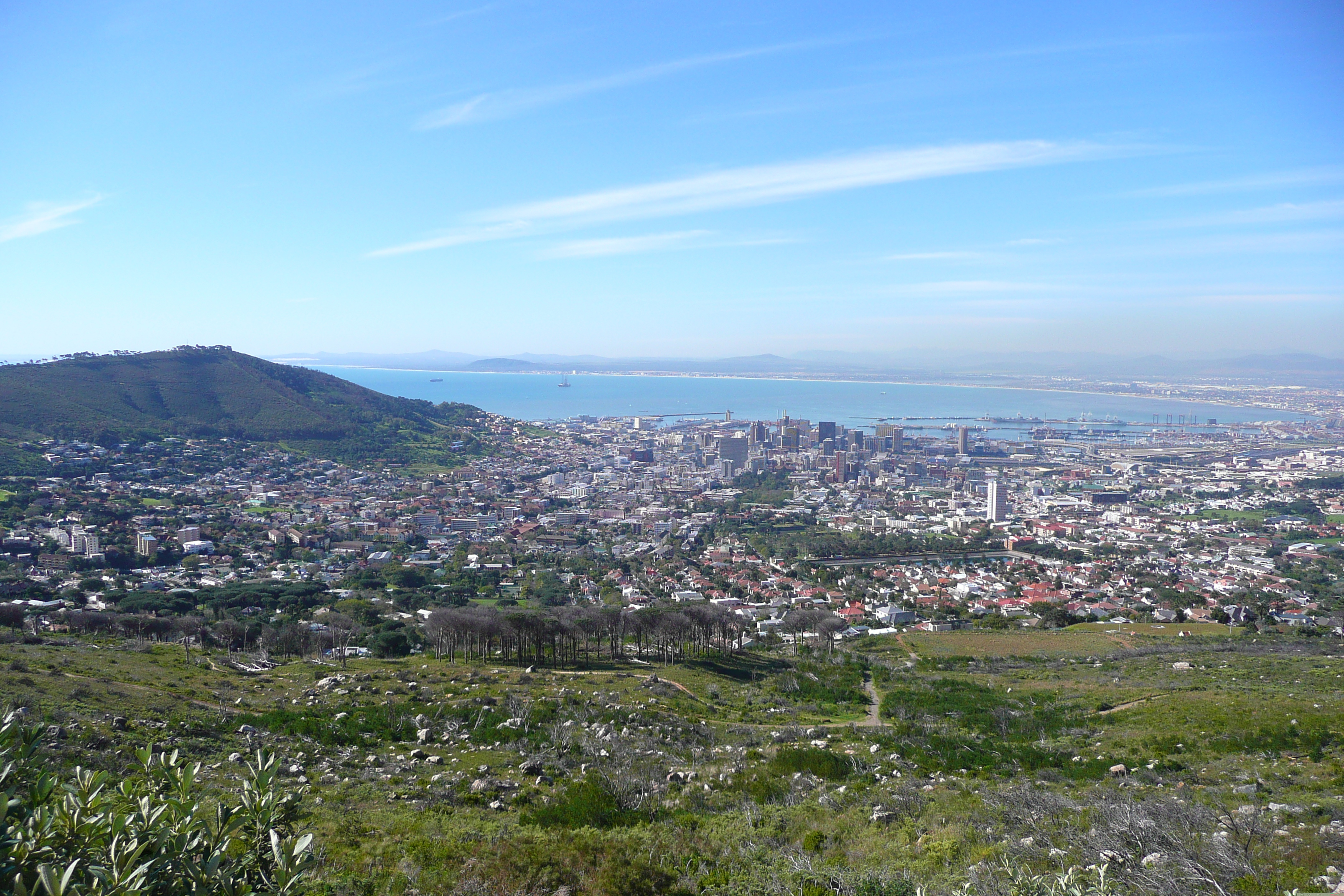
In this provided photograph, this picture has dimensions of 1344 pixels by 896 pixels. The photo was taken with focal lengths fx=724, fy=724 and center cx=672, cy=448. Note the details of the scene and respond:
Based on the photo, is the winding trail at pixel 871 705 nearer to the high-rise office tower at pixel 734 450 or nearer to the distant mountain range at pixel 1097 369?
the high-rise office tower at pixel 734 450

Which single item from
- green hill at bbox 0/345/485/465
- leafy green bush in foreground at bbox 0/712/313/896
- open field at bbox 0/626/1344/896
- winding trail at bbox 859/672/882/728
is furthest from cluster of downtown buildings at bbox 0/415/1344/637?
leafy green bush in foreground at bbox 0/712/313/896

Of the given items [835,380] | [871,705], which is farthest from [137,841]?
[835,380]

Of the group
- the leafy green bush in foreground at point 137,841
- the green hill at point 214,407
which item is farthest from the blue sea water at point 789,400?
the leafy green bush in foreground at point 137,841

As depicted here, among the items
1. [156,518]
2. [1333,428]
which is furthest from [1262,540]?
[1333,428]

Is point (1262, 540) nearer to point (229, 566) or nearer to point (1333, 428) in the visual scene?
point (229, 566)

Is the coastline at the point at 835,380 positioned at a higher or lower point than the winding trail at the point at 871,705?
higher
